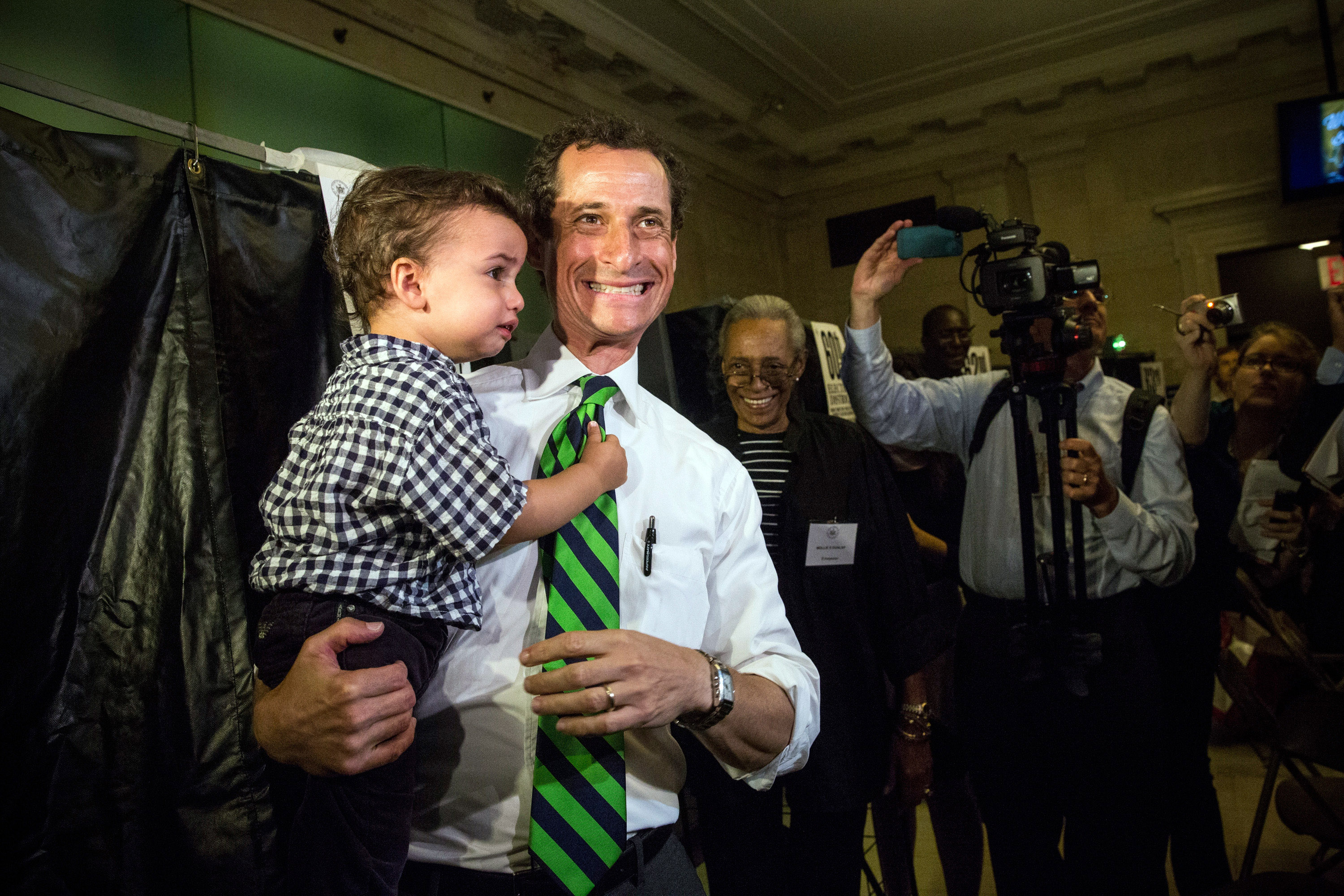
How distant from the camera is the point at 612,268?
4.48 feet

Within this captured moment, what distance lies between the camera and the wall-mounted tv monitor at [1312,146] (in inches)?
223

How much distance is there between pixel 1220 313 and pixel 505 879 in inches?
106

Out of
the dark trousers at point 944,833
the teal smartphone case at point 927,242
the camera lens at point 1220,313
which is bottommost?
the dark trousers at point 944,833

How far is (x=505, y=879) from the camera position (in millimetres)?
1117

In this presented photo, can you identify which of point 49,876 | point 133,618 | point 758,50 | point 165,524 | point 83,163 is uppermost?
point 758,50

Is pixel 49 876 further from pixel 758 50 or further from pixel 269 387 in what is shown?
pixel 758 50

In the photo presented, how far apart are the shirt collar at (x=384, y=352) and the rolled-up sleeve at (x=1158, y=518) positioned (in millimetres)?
1962

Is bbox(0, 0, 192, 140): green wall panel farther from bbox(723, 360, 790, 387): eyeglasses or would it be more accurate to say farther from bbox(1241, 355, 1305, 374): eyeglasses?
bbox(1241, 355, 1305, 374): eyeglasses

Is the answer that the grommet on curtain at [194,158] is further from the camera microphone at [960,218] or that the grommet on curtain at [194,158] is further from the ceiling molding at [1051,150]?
the ceiling molding at [1051,150]

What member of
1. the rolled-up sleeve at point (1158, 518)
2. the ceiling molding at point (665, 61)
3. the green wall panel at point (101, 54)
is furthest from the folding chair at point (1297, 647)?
the ceiling molding at point (665, 61)

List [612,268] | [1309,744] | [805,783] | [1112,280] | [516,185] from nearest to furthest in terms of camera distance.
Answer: [612,268] → [805,783] → [1309,744] → [516,185] → [1112,280]

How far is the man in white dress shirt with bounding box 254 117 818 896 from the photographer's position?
100 centimetres

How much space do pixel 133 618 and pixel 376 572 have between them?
458 millimetres

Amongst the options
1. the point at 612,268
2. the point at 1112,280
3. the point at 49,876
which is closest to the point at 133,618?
the point at 49,876
